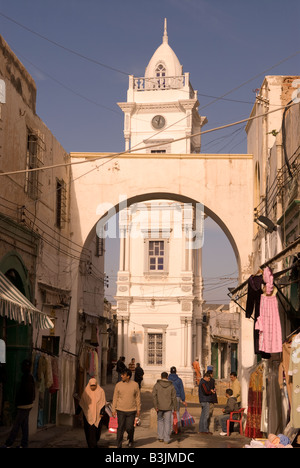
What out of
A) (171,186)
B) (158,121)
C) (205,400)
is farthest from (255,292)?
(158,121)

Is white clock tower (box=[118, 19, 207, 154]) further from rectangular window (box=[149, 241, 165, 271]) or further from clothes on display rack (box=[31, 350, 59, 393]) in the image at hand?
clothes on display rack (box=[31, 350, 59, 393])

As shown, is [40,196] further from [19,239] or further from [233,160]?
[233,160]

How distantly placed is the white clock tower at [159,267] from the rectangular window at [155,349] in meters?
0.05

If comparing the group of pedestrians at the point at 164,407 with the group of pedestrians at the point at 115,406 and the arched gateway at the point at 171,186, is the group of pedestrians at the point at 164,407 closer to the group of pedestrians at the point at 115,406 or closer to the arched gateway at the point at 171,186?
the group of pedestrians at the point at 115,406

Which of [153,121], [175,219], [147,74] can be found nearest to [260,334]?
[175,219]

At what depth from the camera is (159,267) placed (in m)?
29.9

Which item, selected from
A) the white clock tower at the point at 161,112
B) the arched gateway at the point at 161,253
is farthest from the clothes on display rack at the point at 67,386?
the white clock tower at the point at 161,112

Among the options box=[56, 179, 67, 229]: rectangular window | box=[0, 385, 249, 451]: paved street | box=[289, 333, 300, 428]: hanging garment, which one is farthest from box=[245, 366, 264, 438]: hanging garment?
box=[56, 179, 67, 229]: rectangular window

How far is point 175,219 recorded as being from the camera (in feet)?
98.0

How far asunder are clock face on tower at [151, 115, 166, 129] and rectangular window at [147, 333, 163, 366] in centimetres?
1000

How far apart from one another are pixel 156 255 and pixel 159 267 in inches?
22.9

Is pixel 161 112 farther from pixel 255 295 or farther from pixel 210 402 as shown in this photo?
pixel 255 295

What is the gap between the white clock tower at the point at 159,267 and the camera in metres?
29.0

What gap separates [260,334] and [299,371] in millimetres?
1395
